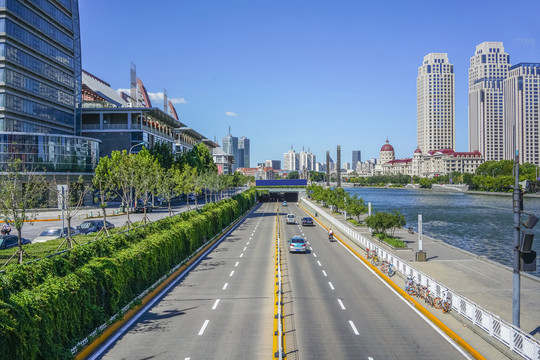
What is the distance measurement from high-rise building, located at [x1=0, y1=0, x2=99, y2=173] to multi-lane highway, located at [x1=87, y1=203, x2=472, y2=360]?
167 feet

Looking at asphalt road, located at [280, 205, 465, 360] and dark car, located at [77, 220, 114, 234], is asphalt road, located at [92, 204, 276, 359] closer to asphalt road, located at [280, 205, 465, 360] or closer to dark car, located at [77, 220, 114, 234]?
asphalt road, located at [280, 205, 465, 360]

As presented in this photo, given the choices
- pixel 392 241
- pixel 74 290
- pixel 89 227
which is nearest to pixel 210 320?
pixel 74 290

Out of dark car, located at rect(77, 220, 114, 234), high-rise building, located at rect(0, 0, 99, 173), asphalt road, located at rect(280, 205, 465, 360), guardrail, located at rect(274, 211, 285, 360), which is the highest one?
high-rise building, located at rect(0, 0, 99, 173)

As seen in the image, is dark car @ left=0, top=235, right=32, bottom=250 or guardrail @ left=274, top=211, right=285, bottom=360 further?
dark car @ left=0, top=235, right=32, bottom=250

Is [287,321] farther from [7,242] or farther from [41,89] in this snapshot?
[41,89]

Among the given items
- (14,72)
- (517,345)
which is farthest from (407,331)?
(14,72)

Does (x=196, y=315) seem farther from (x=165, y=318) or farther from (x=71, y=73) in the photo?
(x=71, y=73)

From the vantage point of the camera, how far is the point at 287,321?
16.8 meters

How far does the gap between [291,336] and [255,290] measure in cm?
710

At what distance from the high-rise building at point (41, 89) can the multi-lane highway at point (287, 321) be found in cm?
5105

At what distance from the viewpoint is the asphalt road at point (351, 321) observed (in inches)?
546

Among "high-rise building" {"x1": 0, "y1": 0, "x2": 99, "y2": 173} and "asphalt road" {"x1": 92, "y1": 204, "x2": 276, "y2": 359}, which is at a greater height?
"high-rise building" {"x1": 0, "y1": 0, "x2": 99, "y2": 173}

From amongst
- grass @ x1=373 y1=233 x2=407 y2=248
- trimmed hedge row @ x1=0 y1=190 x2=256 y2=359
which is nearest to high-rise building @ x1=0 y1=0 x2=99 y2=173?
trimmed hedge row @ x1=0 y1=190 x2=256 y2=359

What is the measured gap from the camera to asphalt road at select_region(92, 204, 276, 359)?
45.6 feet
